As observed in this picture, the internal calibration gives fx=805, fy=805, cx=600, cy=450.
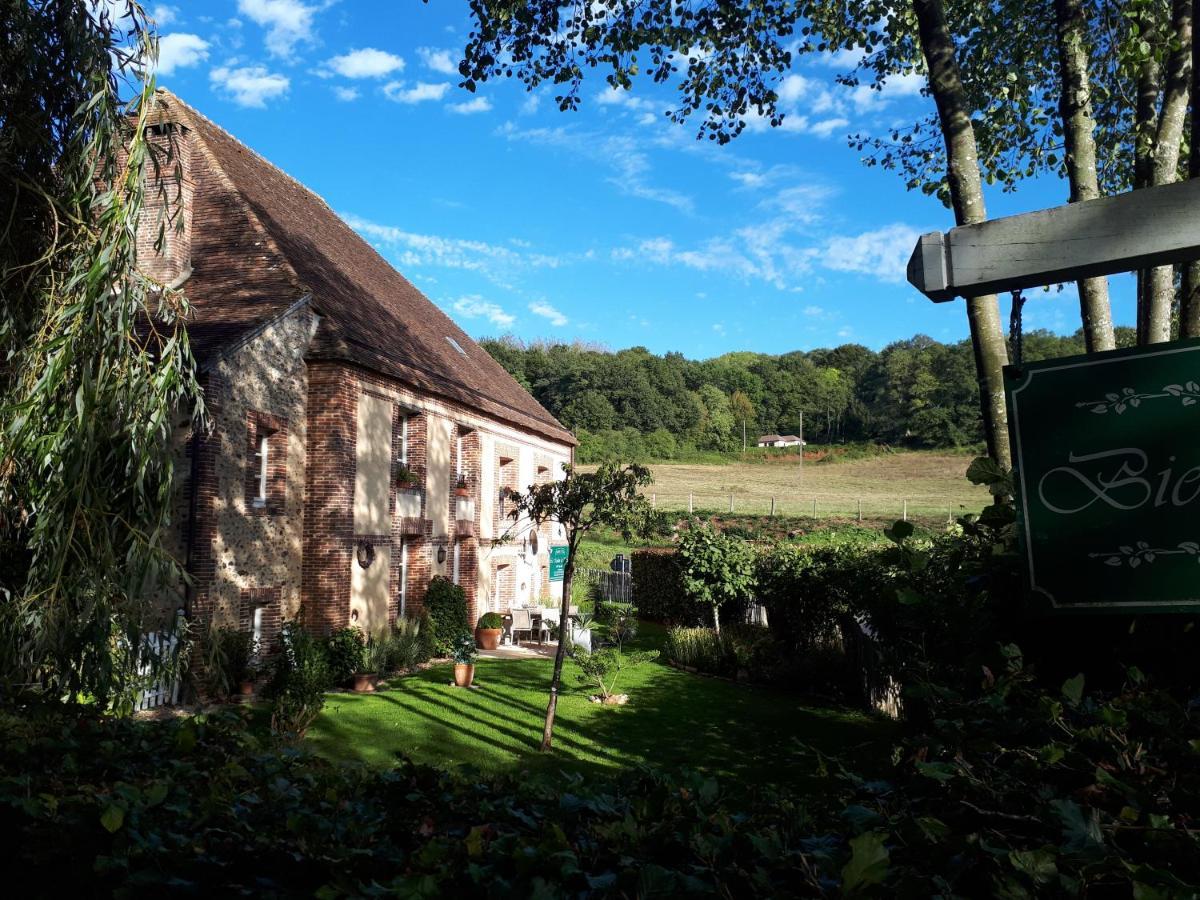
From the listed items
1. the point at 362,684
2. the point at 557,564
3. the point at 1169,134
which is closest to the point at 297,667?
the point at 362,684

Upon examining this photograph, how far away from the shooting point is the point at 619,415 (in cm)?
6756

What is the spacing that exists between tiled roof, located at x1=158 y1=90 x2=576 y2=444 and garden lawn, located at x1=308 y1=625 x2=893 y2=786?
5889 mm

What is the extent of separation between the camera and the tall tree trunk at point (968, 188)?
5.09m

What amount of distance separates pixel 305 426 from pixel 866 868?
14.1 meters

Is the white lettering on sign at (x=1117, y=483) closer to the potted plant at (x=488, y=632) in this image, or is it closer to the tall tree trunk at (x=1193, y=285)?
the tall tree trunk at (x=1193, y=285)

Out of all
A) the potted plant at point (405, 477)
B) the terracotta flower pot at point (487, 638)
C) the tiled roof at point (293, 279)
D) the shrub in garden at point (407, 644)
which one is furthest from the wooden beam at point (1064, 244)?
the terracotta flower pot at point (487, 638)

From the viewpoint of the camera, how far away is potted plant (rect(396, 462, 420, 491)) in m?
16.6

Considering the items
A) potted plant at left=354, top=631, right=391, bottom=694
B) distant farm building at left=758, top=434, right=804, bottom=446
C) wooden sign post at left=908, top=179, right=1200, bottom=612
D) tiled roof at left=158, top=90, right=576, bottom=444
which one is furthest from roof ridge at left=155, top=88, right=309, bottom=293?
distant farm building at left=758, top=434, right=804, bottom=446

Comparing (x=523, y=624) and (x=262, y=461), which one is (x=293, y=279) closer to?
(x=262, y=461)

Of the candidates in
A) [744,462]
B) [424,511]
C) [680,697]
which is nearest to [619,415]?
[744,462]

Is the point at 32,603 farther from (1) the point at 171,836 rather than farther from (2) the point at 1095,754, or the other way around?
(2) the point at 1095,754

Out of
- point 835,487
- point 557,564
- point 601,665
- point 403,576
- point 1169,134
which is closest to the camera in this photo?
point 1169,134

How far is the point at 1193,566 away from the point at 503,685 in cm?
1343

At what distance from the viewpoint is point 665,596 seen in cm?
2230
